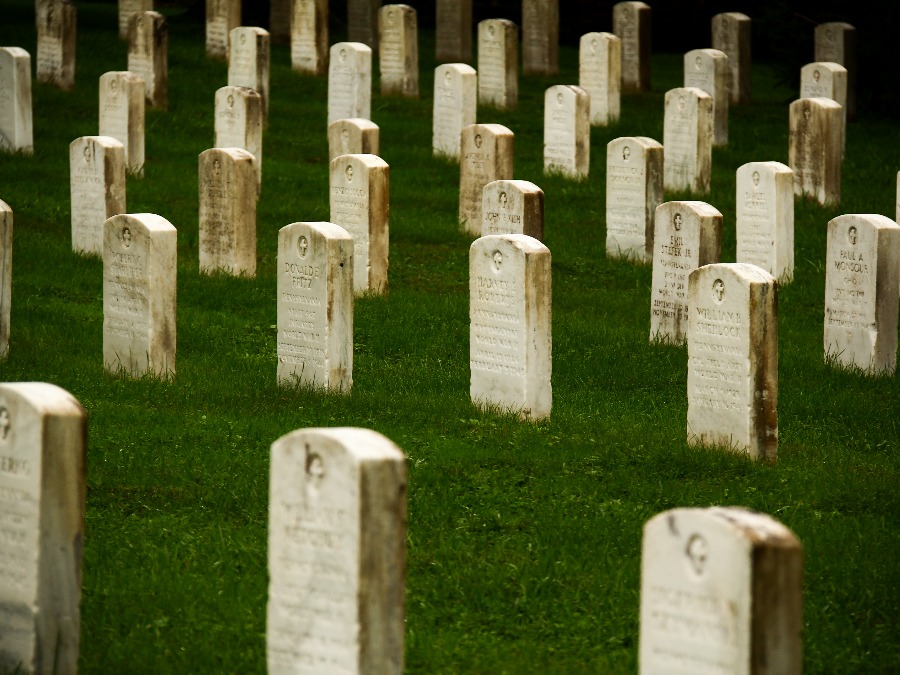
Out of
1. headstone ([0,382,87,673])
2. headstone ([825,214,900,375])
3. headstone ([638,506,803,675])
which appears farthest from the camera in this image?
headstone ([825,214,900,375])

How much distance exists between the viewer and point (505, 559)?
727 cm

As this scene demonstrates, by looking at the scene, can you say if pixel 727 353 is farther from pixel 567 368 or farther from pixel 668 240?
pixel 668 240

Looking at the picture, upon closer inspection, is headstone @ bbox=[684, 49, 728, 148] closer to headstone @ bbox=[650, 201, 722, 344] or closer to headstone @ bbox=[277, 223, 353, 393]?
headstone @ bbox=[650, 201, 722, 344]

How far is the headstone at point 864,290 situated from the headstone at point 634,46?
480 inches

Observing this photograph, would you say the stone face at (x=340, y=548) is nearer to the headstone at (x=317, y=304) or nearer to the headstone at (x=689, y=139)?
the headstone at (x=317, y=304)

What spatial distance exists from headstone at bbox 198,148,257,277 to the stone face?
7931 millimetres

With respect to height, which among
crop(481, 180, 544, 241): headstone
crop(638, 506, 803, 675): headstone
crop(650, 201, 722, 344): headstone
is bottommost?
crop(638, 506, 803, 675): headstone

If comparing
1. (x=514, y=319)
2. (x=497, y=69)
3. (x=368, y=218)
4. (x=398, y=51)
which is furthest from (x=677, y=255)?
(x=398, y=51)

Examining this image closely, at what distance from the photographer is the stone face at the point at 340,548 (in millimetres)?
5438

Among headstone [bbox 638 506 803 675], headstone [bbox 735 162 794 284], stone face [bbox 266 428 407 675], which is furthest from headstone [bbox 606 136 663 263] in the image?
headstone [bbox 638 506 803 675]

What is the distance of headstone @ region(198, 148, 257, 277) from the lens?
13.4 meters

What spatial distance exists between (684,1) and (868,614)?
23.3 metres

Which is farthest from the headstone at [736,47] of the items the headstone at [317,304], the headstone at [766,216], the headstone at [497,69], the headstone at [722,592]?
the headstone at [722,592]

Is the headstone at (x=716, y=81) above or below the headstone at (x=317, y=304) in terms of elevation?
above
